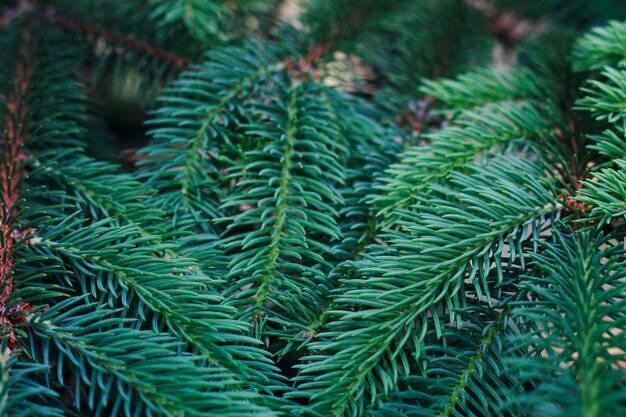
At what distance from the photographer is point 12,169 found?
0.40 metres

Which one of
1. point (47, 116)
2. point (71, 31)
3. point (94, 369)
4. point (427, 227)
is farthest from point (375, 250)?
point (71, 31)

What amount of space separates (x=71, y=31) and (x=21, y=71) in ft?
0.34

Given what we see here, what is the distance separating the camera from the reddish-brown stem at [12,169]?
324 millimetres

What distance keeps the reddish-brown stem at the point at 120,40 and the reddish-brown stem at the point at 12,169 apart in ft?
0.16

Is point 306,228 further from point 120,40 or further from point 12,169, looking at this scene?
point 120,40

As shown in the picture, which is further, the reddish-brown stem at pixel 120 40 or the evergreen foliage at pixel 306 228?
the reddish-brown stem at pixel 120 40

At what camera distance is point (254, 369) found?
0.32m

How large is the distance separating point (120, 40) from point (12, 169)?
0.74 ft

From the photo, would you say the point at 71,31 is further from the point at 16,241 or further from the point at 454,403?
the point at 454,403

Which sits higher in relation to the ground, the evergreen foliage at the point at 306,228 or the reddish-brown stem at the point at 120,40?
the reddish-brown stem at the point at 120,40

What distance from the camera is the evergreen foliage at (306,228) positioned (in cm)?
30

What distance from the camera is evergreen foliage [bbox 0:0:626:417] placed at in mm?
304

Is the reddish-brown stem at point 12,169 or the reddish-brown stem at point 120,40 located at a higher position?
the reddish-brown stem at point 120,40

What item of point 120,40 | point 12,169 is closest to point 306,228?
point 12,169
